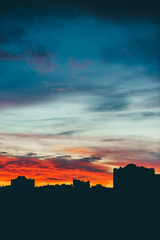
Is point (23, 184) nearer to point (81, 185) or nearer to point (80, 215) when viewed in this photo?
point (81, 185)

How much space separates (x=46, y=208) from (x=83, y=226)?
90.2 feet

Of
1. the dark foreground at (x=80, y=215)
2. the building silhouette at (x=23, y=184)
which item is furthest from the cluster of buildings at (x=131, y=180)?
the dark foreground at (x=80, y=215)

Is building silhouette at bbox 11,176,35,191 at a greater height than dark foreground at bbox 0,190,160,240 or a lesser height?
greater

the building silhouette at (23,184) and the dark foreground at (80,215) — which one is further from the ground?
the building silhouette at (23,184)

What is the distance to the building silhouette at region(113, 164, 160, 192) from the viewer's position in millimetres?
170250

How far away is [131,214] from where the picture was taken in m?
160

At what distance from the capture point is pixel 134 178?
170875 mm

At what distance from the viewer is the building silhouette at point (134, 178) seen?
170 metres

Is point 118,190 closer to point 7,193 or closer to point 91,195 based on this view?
point 91,195

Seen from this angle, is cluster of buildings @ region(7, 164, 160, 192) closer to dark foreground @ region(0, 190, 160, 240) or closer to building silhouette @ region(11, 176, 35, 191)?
building silhouette @ region(11, 176, 35, 191)

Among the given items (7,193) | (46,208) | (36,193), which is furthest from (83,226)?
(7,193)

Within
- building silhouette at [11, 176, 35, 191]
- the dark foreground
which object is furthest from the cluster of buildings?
the dark foreground

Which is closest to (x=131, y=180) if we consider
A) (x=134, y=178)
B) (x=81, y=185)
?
(x=134, y=178)

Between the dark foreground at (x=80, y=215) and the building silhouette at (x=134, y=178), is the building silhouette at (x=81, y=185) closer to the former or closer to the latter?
the dark foreground at (x=80, y=215)
